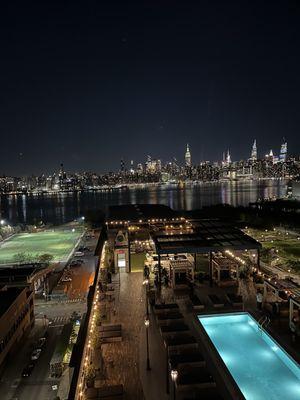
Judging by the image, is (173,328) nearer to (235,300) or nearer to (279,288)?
(235,300)

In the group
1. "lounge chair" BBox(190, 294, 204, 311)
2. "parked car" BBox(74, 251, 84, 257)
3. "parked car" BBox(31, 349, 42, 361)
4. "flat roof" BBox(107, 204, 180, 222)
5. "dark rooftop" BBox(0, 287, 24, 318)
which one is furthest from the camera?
"parked car" BBox(74, 251, 84, 257)

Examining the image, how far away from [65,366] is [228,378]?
4015 millimetres

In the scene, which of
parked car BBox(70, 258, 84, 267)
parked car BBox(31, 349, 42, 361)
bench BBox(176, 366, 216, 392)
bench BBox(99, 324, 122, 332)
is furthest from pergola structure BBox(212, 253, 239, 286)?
parked car BBox(70, 258, 84, 267)

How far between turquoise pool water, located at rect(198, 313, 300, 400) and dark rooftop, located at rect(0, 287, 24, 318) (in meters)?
4.57

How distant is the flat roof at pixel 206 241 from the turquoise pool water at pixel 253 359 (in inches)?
72.0

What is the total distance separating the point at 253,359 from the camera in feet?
18.5

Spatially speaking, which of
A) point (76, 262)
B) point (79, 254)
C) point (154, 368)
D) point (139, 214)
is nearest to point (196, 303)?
point (154, 368)

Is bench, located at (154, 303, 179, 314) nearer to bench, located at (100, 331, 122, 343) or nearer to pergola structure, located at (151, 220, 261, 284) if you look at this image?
bench, located at (100, 331, 122, 343)

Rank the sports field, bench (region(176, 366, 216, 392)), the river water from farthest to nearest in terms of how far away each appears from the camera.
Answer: the river water < the sports field < bench (region(176, 366, 216, 392))

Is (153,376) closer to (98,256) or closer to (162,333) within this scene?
(162,333)

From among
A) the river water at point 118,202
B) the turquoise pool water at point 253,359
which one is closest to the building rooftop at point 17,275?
the turquoise pool water at point 253,359

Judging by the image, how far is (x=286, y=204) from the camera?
96.6ft

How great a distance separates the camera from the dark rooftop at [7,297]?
25.8ft

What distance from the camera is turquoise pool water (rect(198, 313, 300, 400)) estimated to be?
4.86 m
